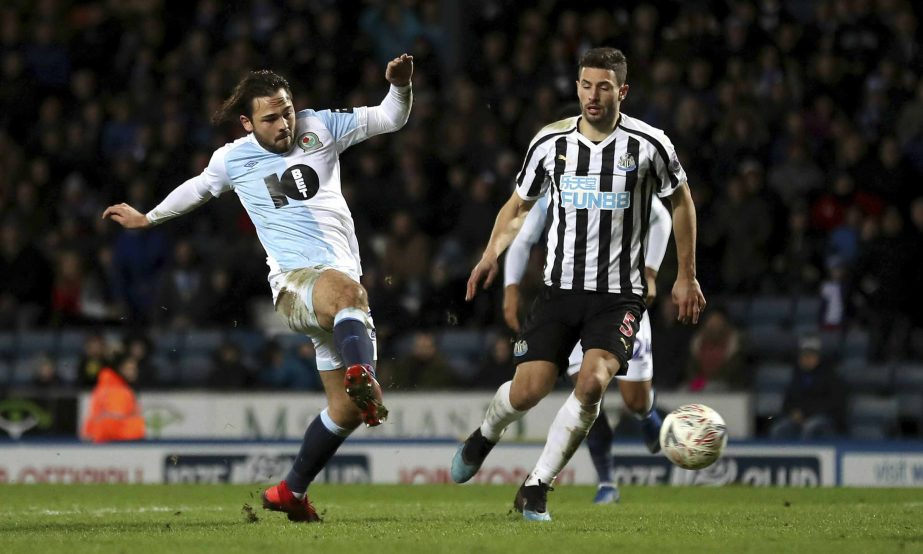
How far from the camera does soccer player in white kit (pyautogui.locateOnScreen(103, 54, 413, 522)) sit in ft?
23.9

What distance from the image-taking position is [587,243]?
7.49 meters

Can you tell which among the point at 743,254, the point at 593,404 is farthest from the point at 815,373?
the point at 593,404

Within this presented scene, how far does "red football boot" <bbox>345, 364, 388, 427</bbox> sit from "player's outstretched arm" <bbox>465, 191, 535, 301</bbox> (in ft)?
3.89

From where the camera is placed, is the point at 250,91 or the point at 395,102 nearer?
the point at 250,91

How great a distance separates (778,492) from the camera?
10656mm

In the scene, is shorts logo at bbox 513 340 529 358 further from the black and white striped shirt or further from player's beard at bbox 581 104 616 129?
player's beard at bbox 581 104 616 129

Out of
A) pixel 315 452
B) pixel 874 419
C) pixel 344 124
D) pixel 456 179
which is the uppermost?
pixel 456 179

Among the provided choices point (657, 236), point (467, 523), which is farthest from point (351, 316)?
point (657, 236)

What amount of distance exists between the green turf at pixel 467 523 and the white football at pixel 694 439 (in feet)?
1.01

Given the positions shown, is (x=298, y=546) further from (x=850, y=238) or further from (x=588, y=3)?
(x=588, y=3)

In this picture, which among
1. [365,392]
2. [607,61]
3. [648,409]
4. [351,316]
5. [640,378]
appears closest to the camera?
[365,392]

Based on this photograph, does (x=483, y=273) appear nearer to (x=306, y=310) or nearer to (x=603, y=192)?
(x=603, y=192)

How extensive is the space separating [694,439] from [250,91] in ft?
8.91

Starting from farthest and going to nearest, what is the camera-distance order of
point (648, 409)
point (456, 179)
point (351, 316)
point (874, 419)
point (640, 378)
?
point (456, 179) < point (874, 419) < point (648, 409) < point (640, 378) < point (351, 316)
